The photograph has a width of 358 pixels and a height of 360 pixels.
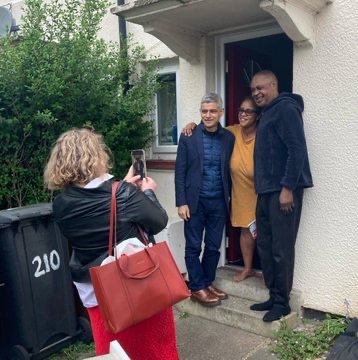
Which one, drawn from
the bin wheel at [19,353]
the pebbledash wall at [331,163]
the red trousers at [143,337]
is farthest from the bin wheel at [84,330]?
the pebbledash wall at [331,163]

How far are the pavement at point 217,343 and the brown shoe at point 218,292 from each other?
248mm

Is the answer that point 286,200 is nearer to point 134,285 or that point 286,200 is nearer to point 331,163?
point 331,163

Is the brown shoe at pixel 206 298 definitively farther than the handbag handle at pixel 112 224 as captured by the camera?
Yes

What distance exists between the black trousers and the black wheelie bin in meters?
1.64

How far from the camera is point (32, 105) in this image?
401cm

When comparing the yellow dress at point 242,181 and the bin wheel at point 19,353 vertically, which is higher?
the yellow dress at point 242,181

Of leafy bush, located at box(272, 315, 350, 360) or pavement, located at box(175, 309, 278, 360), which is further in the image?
pavement, located at box(175, 309, 278, 360)

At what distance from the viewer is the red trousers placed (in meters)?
2.45

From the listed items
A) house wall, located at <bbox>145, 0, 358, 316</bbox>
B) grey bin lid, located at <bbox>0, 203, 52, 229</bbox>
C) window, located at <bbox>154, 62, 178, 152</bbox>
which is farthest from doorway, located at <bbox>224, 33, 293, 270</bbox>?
grey bin lid, located at <bbox>0, 203, 52, 229</bbox>

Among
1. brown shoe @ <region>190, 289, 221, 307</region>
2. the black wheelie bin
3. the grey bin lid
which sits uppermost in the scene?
the grey bin lid

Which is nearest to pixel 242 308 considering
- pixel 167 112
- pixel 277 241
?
pixel 277 241

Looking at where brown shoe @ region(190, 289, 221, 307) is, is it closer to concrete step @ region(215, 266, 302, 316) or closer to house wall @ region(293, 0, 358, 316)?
concrete step @ region(215, 266, 302, 316)

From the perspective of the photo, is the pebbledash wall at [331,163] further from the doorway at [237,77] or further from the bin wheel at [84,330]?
the bin wheel at [84,330]

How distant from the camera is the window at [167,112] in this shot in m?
5.00
